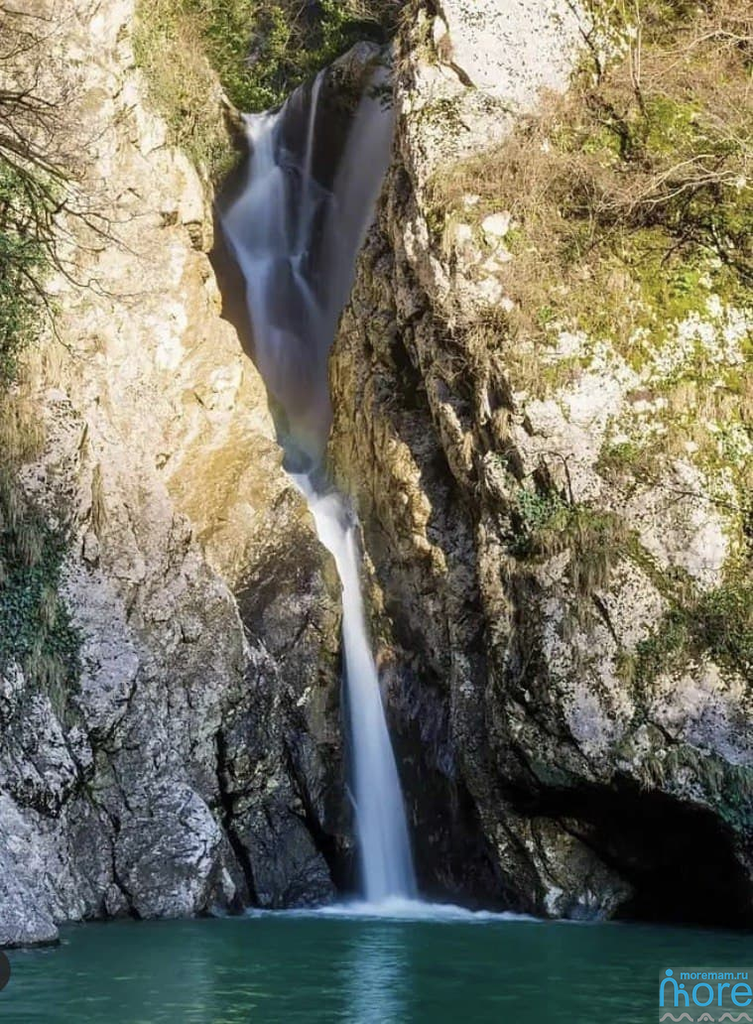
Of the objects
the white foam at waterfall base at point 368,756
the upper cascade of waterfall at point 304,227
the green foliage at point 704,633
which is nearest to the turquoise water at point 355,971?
the white foam at waterfall base at point 368,756

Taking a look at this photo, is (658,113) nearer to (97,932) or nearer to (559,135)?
(559,135)

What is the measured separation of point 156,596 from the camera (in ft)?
50.0

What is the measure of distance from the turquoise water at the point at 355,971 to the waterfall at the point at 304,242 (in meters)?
7.09

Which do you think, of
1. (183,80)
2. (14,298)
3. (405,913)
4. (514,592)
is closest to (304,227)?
(183,80)

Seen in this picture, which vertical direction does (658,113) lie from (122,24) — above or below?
below

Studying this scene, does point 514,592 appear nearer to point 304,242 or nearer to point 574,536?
point 574,536

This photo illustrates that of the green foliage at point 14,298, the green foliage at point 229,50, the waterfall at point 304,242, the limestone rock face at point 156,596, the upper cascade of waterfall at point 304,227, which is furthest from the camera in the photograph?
the upper cascade of waterfall at point 304,227

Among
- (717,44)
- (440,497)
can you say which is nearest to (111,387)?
(440,497)

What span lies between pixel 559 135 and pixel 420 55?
2.40 metres

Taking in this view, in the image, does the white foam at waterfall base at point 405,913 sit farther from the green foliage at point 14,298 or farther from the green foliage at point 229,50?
the green foliage at point 229,50

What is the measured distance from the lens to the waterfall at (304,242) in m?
20.8

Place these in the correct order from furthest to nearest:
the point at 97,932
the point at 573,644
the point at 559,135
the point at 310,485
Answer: the point at 310,485 → the point at 559,135 → the point at 573,644 → the point at 97,932

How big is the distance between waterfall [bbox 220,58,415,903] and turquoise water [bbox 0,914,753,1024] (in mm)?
7085

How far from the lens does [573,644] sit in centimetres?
1395
